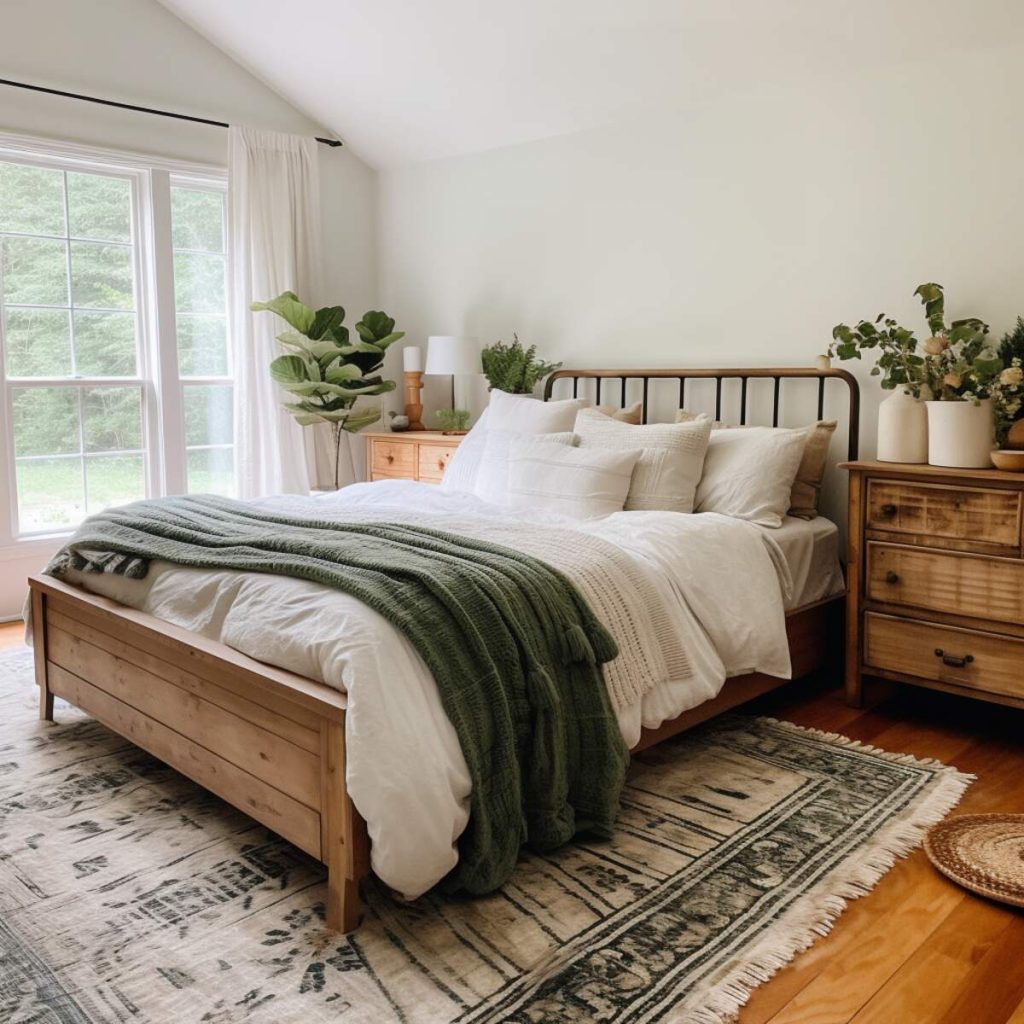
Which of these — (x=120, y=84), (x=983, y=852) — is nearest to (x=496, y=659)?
(x=983, y=852)

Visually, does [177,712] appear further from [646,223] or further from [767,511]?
[646,223]

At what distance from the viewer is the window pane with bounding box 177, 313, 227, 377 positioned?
500 centimetres

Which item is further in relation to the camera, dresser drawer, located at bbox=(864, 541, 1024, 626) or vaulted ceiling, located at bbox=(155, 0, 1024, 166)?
vaulted ceiling, located at bbox=(155, 0, 1024, 166)

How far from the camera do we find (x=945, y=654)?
304 cm

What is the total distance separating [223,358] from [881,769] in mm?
3832

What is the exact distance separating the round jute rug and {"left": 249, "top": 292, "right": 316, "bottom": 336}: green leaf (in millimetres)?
3785

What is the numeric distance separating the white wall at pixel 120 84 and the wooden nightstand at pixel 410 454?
3.25 feet

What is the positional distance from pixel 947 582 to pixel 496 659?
1636mm

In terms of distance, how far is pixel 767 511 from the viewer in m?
3.32

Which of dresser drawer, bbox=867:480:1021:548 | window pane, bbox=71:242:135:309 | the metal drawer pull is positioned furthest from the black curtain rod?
the metal drawer pull

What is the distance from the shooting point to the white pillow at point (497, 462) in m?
3.64

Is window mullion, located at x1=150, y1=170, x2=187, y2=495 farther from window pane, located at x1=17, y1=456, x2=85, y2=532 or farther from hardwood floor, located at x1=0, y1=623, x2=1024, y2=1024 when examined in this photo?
hardwood floor, located at x1=0, y1=623, x2=1024, y2=1024

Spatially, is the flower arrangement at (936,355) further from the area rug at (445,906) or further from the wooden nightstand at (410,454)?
the wooden nightstand at (410,454)

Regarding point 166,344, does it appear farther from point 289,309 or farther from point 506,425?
point 506,425
